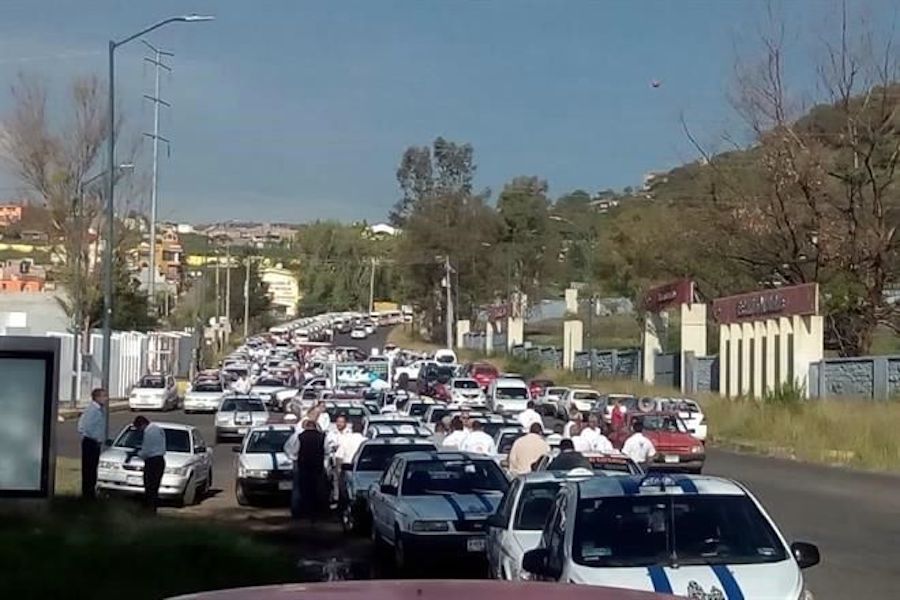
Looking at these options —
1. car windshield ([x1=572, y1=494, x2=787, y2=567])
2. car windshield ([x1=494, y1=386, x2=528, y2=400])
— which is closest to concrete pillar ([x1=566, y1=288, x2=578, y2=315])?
car windshield ([x1=494, y1=386, x2=528, y2=400])

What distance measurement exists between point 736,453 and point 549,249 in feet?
250

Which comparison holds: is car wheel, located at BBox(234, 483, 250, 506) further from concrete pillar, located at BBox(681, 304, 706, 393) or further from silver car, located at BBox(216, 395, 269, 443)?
concrete pillar, located at BBox(681, 304, 706, 393)

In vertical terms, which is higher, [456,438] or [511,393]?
[511,393]

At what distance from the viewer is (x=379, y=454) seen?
82.4 ft

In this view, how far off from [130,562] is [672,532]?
562cm

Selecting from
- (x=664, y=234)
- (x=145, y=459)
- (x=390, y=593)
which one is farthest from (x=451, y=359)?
(x=390, y=593)

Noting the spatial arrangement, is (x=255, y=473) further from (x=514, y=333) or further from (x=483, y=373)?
(x=514, y=333)

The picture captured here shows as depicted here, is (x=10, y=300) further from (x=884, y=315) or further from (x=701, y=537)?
(x=701, y=537)

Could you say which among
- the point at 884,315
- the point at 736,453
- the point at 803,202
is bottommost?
the point at 736,453

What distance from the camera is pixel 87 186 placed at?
201 ft

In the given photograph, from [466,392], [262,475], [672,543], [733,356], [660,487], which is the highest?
[733,356]

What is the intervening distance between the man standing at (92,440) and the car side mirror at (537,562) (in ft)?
44.5

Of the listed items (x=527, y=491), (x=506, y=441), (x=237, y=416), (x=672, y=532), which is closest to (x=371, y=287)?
(x=237, y=416)

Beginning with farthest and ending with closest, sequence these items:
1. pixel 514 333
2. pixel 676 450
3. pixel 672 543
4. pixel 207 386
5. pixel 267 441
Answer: pixel 514 333 → pixel 207 386 → pixel 676 450 → pixel 267 441 → pixel 672 543
